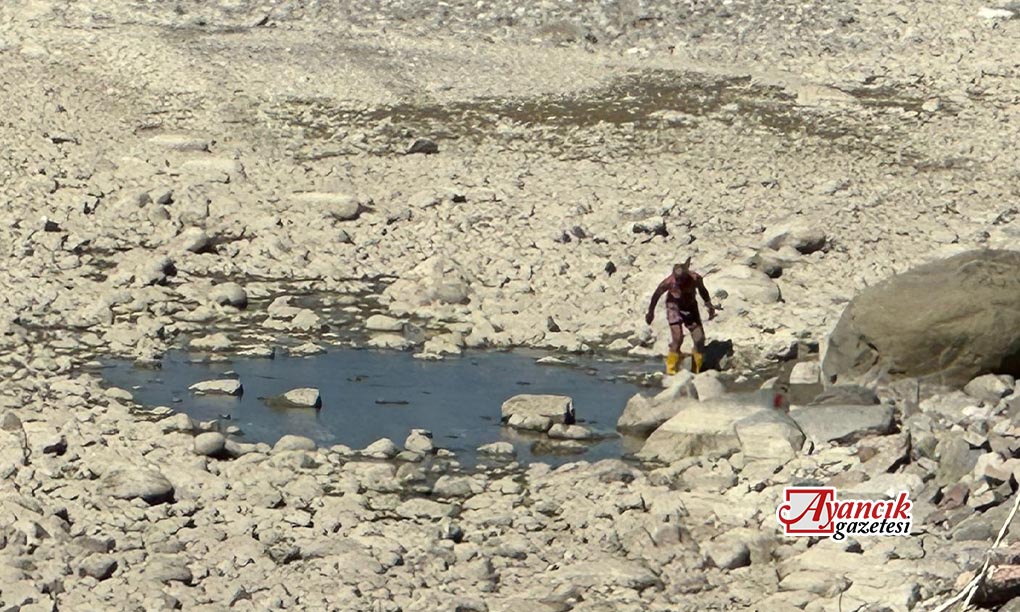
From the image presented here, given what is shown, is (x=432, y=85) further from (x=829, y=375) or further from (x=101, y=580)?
(x=101, y=580)

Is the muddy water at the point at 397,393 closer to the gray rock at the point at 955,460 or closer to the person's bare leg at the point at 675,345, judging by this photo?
the person's bare leg at the point at 675,345

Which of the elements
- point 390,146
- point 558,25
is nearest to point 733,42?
point 558,25

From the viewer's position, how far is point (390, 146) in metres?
22.9

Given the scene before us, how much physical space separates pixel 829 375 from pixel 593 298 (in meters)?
3.12

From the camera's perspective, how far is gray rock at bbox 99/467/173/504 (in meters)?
13.3

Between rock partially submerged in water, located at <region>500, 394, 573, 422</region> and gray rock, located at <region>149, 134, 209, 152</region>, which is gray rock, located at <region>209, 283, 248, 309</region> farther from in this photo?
gray rock, located at <region>149, 134, 209, 152</region>

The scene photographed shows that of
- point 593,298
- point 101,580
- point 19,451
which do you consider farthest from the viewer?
point 593,298

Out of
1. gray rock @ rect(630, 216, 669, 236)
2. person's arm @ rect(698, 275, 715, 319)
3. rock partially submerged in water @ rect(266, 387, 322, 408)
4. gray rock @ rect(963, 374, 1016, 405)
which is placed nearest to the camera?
gray rock @ rect(963, 374, 1016, 405)

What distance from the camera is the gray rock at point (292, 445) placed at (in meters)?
14.5

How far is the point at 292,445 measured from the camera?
571 inches

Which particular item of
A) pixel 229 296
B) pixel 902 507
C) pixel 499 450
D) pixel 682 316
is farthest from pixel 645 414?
pixel 229 296

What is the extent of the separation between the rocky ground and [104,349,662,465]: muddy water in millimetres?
373

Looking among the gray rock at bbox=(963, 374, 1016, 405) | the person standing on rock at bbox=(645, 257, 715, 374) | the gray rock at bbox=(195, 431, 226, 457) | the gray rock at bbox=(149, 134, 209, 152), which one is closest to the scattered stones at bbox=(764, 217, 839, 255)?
the person standing on rock at bbox=(645, 257, 715, 374)

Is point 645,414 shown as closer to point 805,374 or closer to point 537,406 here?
point 537,406
